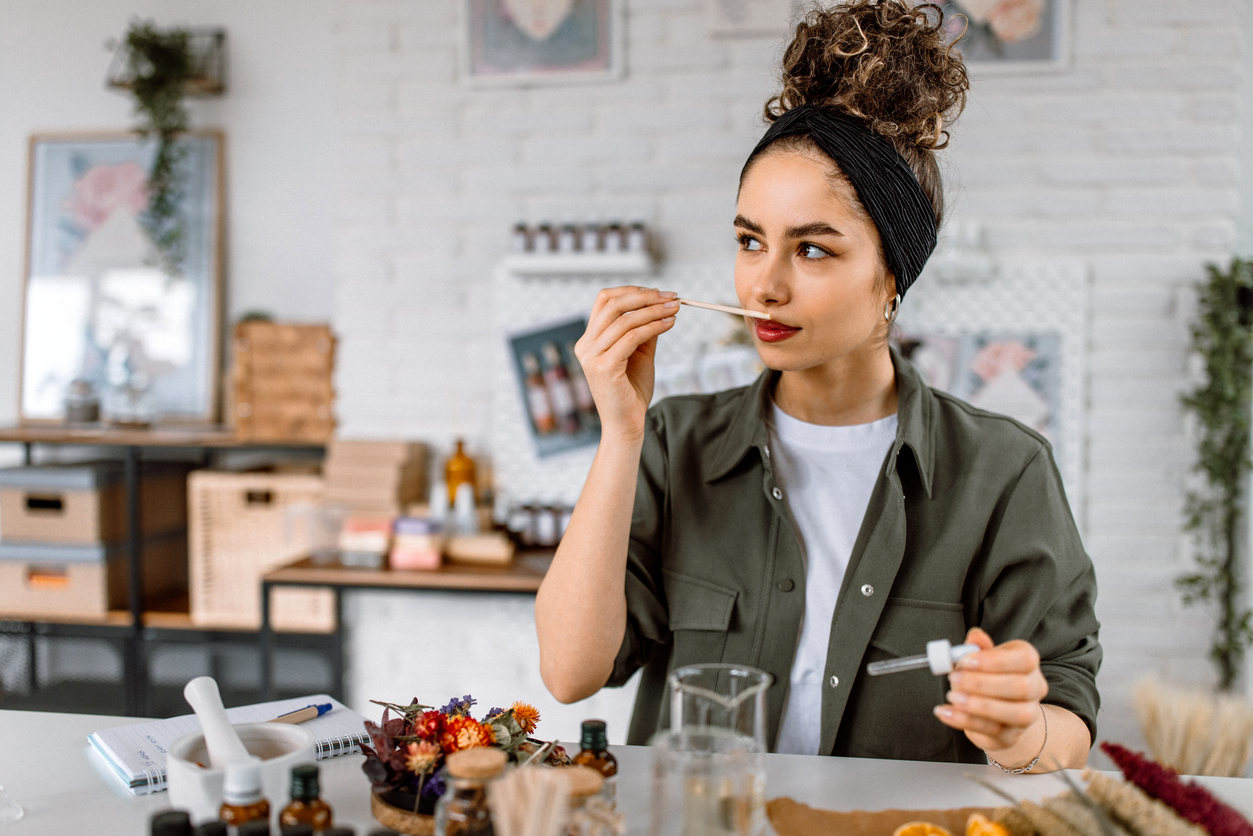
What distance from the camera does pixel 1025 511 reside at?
123 centimetres

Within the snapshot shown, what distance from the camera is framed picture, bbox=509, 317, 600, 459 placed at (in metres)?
2.76

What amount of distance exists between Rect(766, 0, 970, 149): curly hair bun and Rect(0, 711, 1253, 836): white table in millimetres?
792

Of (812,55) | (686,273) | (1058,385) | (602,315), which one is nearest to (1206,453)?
(1058,385)

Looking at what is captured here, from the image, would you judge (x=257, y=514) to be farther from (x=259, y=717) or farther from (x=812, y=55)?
(x=812, y=55)

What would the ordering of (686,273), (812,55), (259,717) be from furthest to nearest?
(686,273)
(812,55)
(259,717)

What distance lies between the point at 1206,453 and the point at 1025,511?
66.1 inches

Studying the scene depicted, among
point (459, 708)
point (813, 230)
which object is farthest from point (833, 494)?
point (459, 708)

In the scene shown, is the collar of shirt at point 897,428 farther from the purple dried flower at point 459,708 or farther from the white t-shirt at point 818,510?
the purple dried flower at point 459,708

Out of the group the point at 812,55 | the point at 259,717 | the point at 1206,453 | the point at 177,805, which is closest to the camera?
the point at 177,805

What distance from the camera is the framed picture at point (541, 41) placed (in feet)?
8.82

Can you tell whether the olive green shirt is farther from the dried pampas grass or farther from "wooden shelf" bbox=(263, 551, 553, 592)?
"wooden shelf" bbox=(263, 551, 553, 592)

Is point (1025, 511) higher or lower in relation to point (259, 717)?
higher

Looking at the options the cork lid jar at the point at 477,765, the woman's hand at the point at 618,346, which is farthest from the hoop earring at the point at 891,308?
the cork lid jar at the point at 477,765

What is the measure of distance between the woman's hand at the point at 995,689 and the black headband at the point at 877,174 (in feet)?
1.80
